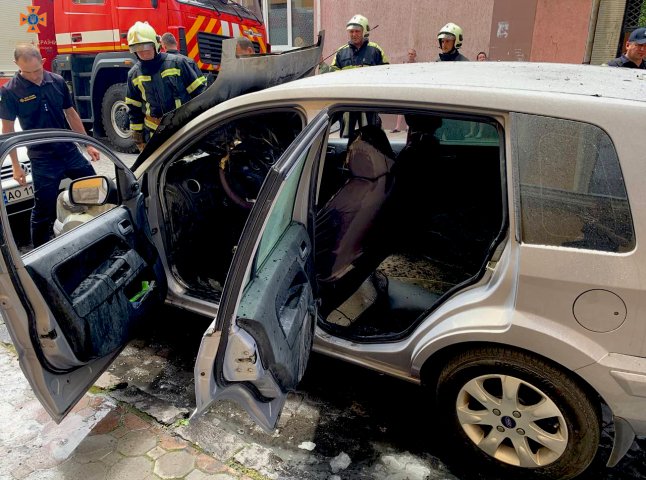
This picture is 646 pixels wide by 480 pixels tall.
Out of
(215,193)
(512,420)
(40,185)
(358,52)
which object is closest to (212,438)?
(512,420)

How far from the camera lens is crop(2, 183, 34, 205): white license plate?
3.90 meters

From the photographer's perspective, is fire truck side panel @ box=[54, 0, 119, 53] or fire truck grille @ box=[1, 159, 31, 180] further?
fire truck side panel @ box=[54, 0, 119, 53]

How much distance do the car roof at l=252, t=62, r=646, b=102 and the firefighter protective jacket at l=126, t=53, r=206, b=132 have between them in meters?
2.88

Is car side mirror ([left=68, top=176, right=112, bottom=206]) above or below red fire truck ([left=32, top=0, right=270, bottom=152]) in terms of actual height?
below

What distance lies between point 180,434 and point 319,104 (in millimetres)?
1586

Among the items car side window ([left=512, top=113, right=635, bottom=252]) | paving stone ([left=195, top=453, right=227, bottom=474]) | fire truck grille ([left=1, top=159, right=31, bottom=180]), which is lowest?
paving stone ([left=195, top=453, right=227, bottom=474])

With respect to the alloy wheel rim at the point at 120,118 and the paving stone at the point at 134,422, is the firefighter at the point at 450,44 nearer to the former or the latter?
the alloy wheel rim at the point at 120,118

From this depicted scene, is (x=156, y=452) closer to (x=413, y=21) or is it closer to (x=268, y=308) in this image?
(x=268, y=308)

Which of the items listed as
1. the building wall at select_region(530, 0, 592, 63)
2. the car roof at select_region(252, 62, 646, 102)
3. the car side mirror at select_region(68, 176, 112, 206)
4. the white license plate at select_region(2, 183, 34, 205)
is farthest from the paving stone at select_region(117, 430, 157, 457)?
the building wall at select_region(530, 0, 592, 63)

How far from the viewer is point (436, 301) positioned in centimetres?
213

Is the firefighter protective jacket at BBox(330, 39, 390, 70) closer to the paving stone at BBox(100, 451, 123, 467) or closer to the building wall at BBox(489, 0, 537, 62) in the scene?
the building wall at BBox(489, 0, 537, 62)

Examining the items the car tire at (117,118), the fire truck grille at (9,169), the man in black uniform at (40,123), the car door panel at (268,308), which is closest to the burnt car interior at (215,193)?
the car door panel at (268,308)

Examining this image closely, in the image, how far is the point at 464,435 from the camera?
2.00 m

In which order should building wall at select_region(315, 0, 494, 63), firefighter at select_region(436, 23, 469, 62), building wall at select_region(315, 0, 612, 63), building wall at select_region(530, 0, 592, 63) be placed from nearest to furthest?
firefighter at select_region(436, 23, 469, 62) < building wall at select_region(530, 0, 592, 63) < building wall at select_region(315, 0, 612, 63) < building wall at select_region(315, 0, 494, 63)
